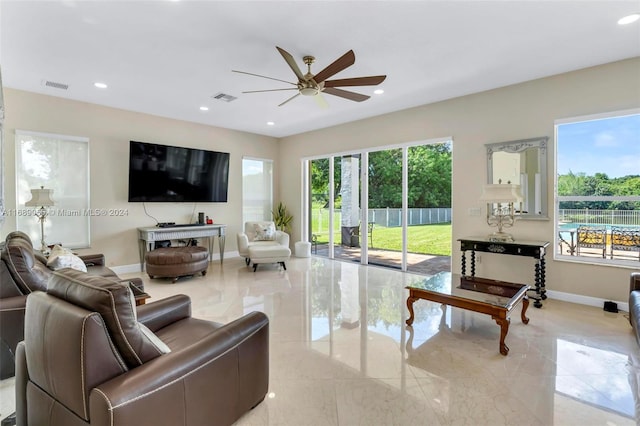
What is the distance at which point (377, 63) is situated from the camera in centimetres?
356

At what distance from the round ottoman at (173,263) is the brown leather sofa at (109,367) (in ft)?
10.6

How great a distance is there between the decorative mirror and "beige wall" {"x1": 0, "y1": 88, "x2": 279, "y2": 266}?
5.19 m

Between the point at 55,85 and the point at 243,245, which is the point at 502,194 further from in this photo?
the point at 55,85

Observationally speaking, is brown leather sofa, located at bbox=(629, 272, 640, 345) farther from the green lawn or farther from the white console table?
the white console table

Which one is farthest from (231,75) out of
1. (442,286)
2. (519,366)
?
(519,366)

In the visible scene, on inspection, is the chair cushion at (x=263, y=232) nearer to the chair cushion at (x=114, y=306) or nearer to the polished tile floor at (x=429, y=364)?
the polished tile floor at (x=429, y=364)

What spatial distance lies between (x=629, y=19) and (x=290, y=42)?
120 inches

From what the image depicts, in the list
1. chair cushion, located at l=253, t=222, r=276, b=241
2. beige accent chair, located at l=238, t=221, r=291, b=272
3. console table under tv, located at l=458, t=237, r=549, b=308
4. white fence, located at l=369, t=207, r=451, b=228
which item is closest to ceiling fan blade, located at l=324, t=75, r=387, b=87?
console table under tv, located at l=458, t=237, r=549, b=308

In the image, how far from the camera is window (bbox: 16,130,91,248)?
452 cm

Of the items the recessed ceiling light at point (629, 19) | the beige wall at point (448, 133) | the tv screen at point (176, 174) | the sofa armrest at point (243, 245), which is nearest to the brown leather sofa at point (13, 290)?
the beige wall at point (448, 133)

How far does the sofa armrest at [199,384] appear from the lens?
1170 millimetres

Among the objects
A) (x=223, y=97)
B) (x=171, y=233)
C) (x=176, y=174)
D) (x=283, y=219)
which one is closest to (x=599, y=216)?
(x=223, y=97)

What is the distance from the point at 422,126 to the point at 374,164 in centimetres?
118

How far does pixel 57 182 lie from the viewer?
481 cm
